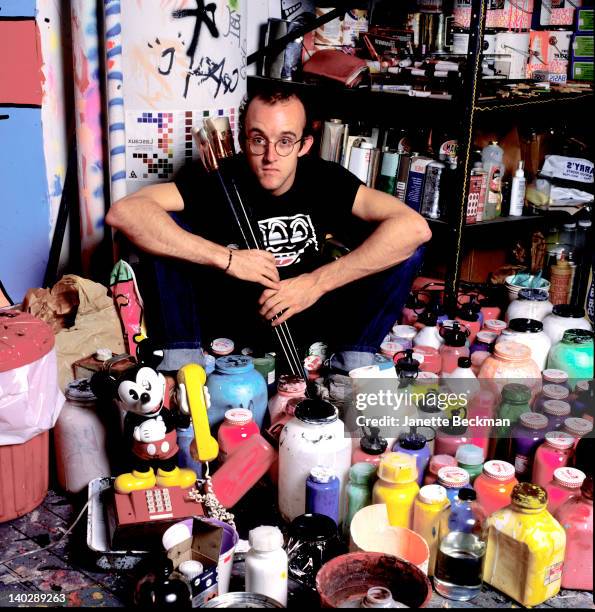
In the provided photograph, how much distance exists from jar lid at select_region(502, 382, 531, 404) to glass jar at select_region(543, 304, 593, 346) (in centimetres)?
57

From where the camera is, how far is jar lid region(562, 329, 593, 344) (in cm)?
297

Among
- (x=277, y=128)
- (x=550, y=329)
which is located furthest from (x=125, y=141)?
(x=550, y=329)

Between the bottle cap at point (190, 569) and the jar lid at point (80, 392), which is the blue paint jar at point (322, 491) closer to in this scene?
the bottle cap at point (190, 569)

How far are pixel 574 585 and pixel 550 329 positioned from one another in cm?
122

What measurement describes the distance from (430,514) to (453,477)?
124 millimetres

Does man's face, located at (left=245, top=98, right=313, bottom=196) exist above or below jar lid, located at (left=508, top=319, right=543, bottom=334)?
above

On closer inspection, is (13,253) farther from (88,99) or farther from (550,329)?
(550,329)

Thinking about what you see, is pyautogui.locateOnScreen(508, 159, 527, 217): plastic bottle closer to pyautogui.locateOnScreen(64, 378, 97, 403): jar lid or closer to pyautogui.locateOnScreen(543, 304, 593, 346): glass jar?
pyautogui.locateOnScreen(543, 304, 593, 346): glass jar

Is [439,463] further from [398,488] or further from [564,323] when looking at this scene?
[564,323]

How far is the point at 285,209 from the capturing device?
3.17 metres

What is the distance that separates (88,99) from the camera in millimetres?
3570

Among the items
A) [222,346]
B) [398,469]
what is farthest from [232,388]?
[398,469]

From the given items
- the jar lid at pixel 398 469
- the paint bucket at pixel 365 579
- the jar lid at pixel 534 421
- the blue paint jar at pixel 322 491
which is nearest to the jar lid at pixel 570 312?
the jar lid at pixel 534 421

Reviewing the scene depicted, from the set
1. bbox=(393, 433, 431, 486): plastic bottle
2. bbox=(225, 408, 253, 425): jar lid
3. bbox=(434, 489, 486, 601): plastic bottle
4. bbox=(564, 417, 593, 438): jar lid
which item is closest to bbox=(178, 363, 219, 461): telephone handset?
bbox=(225, 408, 253, 425): jar lid
